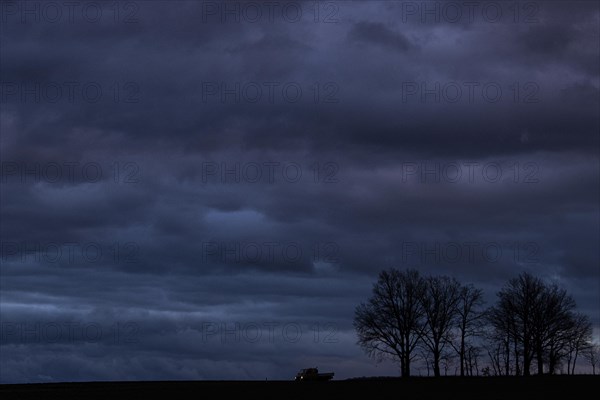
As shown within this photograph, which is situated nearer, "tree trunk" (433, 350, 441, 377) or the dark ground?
the dark ground

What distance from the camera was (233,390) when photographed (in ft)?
323

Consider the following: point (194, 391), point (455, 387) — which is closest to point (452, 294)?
point (455, 387)

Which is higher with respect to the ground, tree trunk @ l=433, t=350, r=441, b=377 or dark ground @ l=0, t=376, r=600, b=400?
tree trunk @ l=433, t=350, r=441, b=377

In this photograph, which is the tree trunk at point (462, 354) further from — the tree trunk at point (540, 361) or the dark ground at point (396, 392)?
the dark ground at point (396, 392)

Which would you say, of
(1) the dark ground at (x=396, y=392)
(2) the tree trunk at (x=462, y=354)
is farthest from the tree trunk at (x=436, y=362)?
(1) the dark ground at (x=396, y=392)

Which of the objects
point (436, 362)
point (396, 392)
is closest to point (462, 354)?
point (436, 362)

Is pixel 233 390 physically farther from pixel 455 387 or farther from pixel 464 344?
pixel 464 344

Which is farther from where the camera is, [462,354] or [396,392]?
[462,354]

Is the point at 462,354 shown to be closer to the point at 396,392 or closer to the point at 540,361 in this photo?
the point at 540,361

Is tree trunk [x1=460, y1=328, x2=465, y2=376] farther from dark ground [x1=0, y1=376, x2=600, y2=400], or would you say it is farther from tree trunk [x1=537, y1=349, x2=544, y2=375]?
dark ground [x1=0, y1=376, x2=600, y2=400]

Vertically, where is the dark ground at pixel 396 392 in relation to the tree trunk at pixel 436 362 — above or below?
below

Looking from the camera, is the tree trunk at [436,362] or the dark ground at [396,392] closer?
the dark ground at [396,392]

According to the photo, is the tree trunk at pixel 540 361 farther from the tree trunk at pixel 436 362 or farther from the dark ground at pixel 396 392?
the dark ground at pixel 396 392

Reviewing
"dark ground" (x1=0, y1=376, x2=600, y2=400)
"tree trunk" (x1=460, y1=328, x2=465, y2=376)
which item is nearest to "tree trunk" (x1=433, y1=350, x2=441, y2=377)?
"tree trunk" (x1=460, y1=328, x2=465, y2=376)
